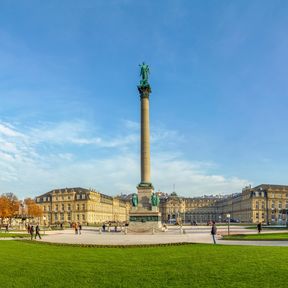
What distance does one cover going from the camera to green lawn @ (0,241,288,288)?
674 inches

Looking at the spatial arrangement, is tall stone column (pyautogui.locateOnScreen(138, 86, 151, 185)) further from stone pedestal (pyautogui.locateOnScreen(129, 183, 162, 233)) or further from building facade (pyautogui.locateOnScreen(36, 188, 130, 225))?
building facade (pyautogui.locateOnScreen(36, 188, 130, 225))

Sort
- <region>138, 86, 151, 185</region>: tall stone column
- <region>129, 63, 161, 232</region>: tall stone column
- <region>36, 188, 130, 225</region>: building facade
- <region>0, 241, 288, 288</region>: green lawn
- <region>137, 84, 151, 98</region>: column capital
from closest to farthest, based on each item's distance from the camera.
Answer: <region>0, 241, 288, 288</region>: green lawn
<region>129, 63, 161, 232</region>: tall stone column
<region>138, 86, 151, 185</region>: tall stone column
<region>137, 84, 151, 98</region>: column capital
<region>36, 188, 130, 225</region>: building facade

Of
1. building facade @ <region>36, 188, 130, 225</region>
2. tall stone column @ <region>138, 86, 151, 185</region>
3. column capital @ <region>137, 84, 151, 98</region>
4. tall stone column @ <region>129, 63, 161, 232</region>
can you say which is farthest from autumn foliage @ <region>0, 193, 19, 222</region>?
column capital @ <region>137, 84, 151, 98</region>

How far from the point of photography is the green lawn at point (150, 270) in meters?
17.1

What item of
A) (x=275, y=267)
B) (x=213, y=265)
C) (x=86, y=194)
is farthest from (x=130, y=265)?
(x=86, y=194)

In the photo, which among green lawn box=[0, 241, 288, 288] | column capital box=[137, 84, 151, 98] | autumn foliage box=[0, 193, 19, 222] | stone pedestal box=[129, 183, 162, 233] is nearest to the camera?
green lawn box=[0, 241, 288, 288]

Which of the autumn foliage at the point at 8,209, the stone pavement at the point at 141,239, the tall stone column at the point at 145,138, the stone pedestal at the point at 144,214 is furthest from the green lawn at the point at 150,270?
the autumn foliage at the point at 8,209

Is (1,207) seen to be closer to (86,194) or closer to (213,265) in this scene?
(86,194)

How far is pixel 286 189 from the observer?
189m

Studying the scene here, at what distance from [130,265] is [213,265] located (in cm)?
444

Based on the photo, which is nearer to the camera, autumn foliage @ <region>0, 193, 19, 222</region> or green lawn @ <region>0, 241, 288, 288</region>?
green lawn @ <region>0, 241, 288, 288</region>

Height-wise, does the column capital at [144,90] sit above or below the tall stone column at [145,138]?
above

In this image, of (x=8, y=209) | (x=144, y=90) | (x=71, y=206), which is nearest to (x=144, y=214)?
(x=144, y=90)

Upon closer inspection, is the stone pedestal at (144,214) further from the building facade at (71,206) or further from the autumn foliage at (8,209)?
the building facade at (71,206)
